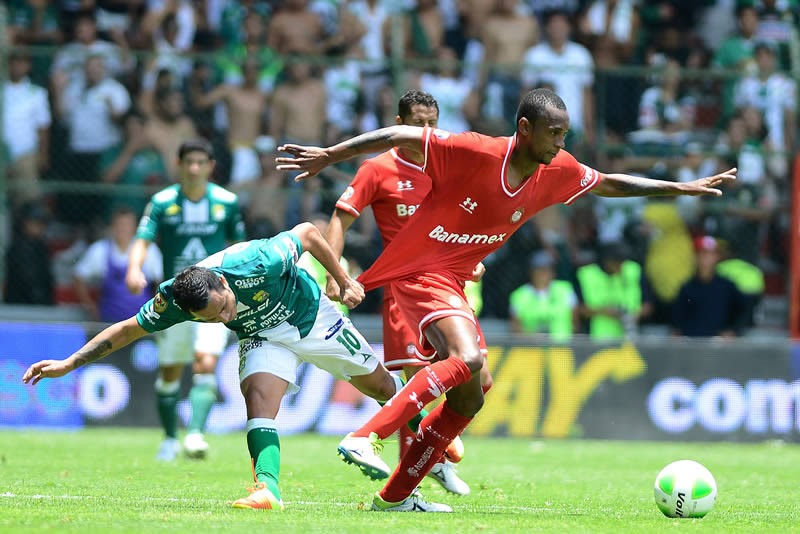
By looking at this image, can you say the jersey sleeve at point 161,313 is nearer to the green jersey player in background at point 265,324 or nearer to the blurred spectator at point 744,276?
the green jersey player in background at point 265,324

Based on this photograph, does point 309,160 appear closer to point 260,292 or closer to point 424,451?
point 260,292

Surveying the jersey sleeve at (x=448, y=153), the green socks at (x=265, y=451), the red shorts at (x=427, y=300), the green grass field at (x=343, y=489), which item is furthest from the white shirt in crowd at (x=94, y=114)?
the green socks at (x=265, y=451)

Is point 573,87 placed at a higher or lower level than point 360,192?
lower

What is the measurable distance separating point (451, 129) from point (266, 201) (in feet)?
8.02

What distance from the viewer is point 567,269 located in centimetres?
1491

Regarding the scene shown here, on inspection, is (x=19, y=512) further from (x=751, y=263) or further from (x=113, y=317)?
(x=751, y=263)

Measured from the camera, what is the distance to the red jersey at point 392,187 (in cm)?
820

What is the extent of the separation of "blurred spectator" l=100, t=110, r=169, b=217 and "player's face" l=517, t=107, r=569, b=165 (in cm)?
810

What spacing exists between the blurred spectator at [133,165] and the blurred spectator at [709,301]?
6570 millimetres

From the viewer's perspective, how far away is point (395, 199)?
8258 mm

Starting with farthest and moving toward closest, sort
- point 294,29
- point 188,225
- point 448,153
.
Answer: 1. point 294,29
2. point 188,225
3. point 448,153

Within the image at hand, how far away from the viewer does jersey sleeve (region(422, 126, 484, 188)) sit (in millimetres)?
6766

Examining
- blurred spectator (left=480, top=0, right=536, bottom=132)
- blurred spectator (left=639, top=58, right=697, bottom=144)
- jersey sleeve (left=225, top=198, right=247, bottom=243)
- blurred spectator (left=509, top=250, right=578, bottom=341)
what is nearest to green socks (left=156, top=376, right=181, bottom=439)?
jersey sleeve (left=225, top=198, right=247, bottom=243)

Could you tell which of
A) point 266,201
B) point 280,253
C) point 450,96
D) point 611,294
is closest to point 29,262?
point 266,201
